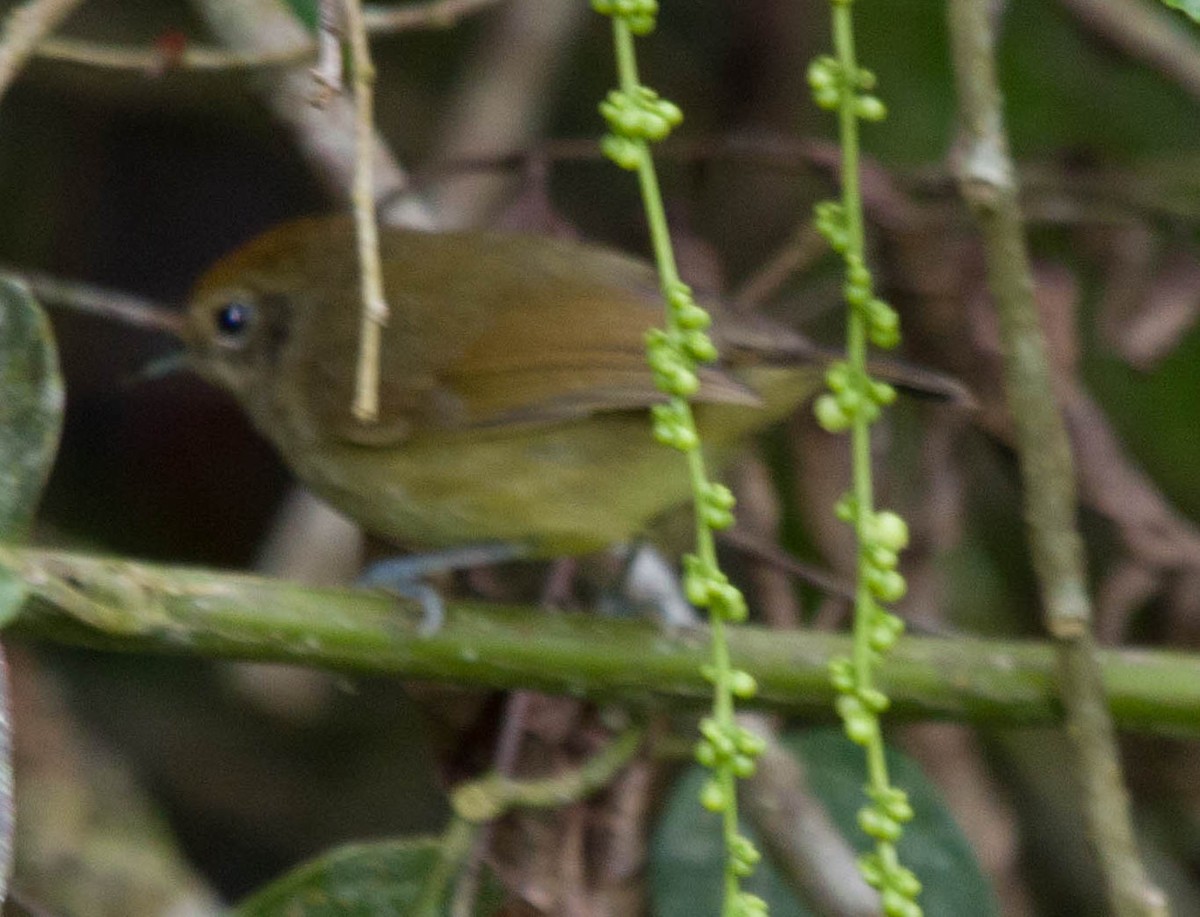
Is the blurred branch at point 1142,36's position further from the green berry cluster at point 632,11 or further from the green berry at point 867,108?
the green berry cluster at point 632,11

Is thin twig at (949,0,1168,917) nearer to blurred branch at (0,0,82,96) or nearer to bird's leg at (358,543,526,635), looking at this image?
bird's leg at (358,543,526,635)

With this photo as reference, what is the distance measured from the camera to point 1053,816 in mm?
3062

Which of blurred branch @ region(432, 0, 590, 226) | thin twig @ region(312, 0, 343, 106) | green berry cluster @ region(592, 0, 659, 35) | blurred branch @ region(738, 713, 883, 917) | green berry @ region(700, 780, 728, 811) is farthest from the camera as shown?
blurred branch @ region(432, 0, 590, 226)

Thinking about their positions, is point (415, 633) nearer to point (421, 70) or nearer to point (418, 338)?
point (418, 338)

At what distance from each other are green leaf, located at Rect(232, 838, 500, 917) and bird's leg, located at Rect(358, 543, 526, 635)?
274mm

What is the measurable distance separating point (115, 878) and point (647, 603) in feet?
2.87

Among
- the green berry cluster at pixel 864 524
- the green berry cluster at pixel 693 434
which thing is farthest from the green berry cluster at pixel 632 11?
the green berry cluster at pixel 864 524

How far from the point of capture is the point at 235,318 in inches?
98.4

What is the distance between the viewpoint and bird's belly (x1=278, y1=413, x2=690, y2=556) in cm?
217

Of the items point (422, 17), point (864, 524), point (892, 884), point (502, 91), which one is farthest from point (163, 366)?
point (892, 884)

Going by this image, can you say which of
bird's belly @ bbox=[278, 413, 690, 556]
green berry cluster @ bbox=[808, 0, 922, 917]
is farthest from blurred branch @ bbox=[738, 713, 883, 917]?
green berry cluster @ bbox=[808, 0, 922, 917]

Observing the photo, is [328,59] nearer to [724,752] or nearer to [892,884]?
[724,752]

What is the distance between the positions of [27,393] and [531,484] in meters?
0.71

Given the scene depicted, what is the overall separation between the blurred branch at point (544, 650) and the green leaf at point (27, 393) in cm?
9
